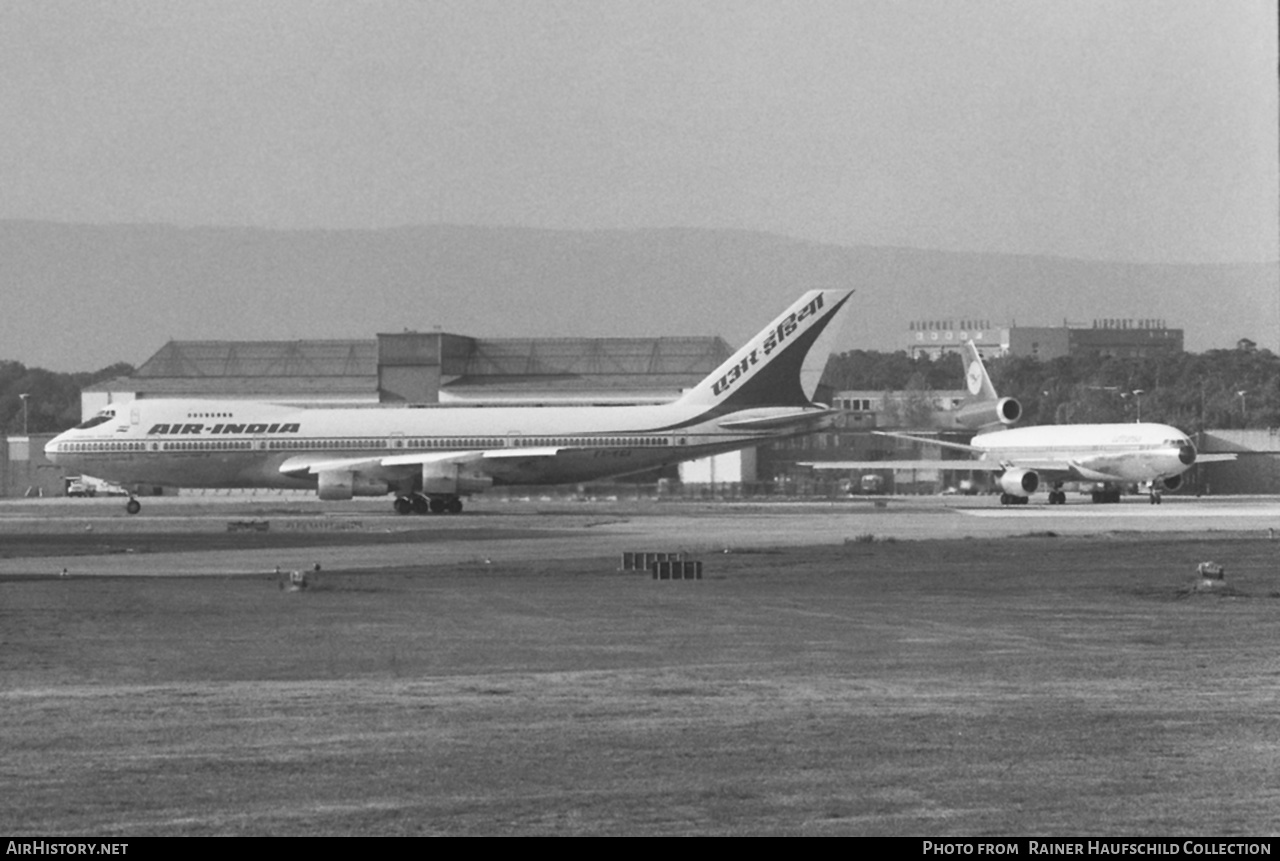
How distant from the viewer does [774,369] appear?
68.4 meters

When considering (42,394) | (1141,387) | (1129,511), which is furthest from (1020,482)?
(42,394)

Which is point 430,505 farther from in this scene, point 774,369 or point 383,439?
point 774,369

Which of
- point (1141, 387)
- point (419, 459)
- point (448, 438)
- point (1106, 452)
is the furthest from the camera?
point (1141, 387)

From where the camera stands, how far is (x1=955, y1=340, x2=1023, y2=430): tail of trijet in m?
92.5

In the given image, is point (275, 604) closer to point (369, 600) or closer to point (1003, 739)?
point (369, 600)

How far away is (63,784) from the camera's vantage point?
11.9 meters

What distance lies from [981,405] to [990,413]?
5.75 ft

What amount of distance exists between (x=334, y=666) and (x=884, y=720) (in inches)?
247

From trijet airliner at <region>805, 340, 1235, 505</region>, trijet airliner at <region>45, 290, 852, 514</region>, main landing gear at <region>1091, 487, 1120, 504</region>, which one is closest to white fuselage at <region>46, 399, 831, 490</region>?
trijet airliner at <region>45, 290, 852, 514</region>

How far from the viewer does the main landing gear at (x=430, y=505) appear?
6606 centimetres

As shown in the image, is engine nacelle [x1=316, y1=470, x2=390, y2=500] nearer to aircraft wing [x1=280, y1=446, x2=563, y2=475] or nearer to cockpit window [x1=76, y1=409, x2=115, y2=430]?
aircraft wing [x1=280, y1=446, x2=563, y2=475]

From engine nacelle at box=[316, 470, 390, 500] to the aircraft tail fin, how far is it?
39.8 ft

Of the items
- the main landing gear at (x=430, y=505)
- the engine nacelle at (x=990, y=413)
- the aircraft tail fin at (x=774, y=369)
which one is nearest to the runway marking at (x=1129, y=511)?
the aircraft tail fin at (x=774, y=369)

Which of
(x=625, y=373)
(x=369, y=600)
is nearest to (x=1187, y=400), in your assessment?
(x=625, y=373)
